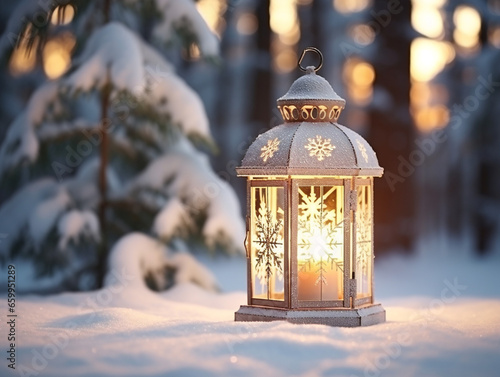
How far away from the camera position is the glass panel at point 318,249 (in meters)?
7.00

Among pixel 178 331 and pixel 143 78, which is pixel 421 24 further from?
pixel 178 331

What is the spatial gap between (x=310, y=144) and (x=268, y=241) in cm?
99

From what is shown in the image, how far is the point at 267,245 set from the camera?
23.5 ft

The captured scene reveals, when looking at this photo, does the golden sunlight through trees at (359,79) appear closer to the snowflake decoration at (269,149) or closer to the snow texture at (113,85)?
the snow texture at (113,85)

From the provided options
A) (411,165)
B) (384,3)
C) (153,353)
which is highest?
(384,3)

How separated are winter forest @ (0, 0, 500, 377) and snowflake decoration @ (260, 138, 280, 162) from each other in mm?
582

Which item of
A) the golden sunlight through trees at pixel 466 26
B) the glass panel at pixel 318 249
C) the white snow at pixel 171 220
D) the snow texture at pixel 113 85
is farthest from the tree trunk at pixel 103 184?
the golden sunlight through trees at pixel 466 26

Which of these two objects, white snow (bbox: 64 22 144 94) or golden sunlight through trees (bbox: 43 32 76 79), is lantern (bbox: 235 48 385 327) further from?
golden sunlight through trees (bbox: 43 32 76 79)

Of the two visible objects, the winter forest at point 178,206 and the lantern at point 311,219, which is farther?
the lantern at point 311,219

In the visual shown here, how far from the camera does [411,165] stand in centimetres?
1454

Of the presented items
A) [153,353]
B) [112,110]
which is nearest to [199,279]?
[112,110]

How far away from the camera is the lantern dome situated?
6832 millimetres

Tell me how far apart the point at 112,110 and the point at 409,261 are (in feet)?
22.4

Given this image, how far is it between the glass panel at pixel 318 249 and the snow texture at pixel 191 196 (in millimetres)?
2437
